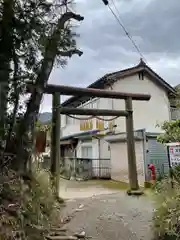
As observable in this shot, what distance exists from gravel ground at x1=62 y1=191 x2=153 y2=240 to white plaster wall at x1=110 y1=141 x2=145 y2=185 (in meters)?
5.00

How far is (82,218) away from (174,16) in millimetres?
5747

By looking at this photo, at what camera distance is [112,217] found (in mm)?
5707

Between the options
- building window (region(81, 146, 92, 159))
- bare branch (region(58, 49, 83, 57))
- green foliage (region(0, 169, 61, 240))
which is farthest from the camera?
building window (region(81, 146, 92, 159))

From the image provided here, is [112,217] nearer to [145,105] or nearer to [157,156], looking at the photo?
[157,156]

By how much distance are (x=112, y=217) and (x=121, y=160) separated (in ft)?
26.3

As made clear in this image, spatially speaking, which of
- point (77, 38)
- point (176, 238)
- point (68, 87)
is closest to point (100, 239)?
point (176, 238)

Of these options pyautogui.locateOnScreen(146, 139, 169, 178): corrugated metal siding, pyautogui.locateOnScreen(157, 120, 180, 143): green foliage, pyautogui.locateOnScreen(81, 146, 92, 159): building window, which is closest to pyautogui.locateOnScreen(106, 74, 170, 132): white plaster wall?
pyautogui.locateOnScreen(146, 139, 169, 178): corrugated metal siding

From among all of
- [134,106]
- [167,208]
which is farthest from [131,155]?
[134,106]

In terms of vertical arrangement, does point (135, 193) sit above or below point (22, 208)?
below

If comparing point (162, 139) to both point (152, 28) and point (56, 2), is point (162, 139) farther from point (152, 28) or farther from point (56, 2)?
point (56, 2)

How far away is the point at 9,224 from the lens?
11.5 ft

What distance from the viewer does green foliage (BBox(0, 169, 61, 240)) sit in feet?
11.6

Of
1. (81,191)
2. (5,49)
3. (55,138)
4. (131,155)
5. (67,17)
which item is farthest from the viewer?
(81,191)

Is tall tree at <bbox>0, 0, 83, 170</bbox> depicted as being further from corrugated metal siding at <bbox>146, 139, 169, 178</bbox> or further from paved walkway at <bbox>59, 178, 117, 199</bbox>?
corrugated metal siding at <bbox>146, 139, 169, 178</bbox>
